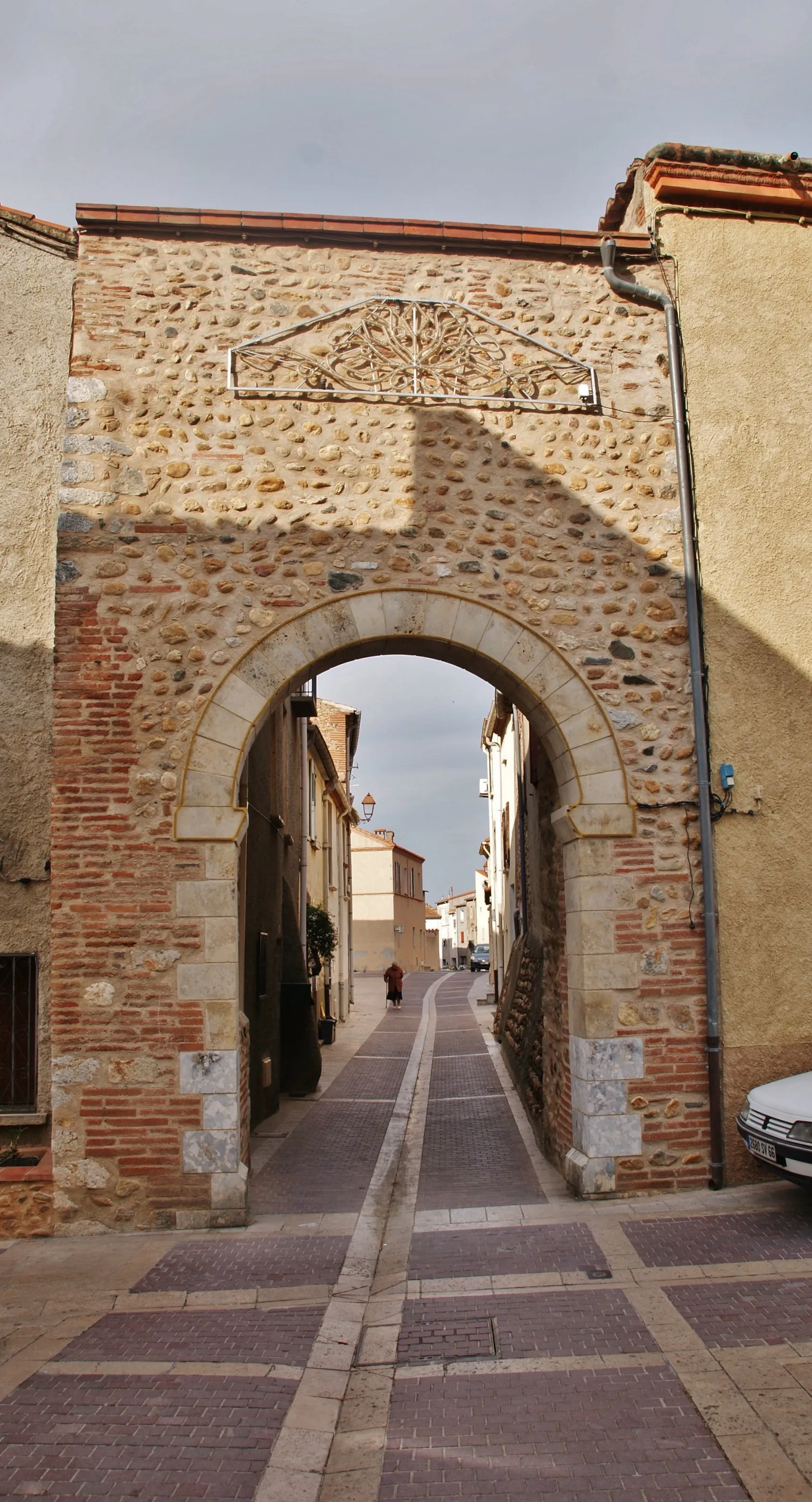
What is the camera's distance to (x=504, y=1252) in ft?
18.7

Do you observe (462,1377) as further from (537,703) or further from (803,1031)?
(537,703)

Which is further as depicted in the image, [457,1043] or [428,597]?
[457,1043]

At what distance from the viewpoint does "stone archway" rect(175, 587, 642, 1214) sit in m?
6.43

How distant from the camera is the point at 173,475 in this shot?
6.99 meters

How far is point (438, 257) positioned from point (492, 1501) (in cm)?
747

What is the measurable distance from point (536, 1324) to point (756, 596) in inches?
197

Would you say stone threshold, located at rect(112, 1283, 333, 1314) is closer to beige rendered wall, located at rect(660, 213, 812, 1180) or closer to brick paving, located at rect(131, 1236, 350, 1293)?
brick paving, located at rect(131, 1236, 350, 1293)

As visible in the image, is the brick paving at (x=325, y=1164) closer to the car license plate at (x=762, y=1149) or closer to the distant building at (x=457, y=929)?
the car license plate at (x=762, y=1149)

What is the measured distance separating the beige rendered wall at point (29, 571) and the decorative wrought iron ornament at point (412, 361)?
1.49 m

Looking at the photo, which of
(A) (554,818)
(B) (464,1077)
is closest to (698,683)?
(A) (554,818)

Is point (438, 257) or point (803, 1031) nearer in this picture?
point (803, 1031)

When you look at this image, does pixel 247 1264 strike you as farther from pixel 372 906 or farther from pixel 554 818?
pixel 372 906

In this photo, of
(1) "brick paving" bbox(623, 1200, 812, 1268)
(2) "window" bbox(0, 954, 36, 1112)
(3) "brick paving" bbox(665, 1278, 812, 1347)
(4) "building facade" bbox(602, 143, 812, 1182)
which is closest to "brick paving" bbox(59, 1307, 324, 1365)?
(3) "brick paving" bbox(665, 1278, 812, 1347)

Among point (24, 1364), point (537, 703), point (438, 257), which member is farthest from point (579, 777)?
point (24, 1364)
